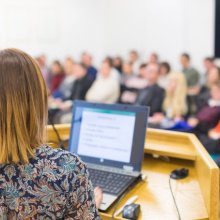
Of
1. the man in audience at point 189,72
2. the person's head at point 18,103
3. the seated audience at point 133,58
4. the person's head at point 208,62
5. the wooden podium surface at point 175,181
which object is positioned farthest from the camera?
the seated audience at point 133,58

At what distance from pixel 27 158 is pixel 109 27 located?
6760mm

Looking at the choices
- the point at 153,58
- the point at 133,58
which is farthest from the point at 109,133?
the point at 133,58

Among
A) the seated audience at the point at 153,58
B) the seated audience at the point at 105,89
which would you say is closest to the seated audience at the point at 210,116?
the seated audience at the point at 105,89

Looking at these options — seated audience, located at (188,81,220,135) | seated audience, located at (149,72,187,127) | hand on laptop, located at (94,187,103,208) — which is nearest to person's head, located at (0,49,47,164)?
hand on laptop, located at (94,187,103,208)

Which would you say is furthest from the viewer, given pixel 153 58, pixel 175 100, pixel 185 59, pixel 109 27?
pixel 109 27

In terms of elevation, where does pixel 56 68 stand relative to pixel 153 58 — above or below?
below

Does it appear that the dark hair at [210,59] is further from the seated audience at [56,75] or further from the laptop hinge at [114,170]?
the laptop hinge at [114,170]

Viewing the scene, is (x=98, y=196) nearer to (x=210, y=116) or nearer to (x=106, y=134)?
Result: (x=106, y=134)

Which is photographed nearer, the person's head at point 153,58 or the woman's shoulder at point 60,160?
the woman's shoulder at point 60,160

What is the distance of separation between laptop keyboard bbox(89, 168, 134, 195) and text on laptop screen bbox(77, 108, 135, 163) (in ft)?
0.25

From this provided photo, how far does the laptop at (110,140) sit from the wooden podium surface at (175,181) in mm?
87

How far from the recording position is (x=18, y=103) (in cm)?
75

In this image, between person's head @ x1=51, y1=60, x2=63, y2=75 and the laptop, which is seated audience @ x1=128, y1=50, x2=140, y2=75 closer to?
person's head @ x1=51, y1=60, x2=63, y2=75

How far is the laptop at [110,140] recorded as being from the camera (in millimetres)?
1259
